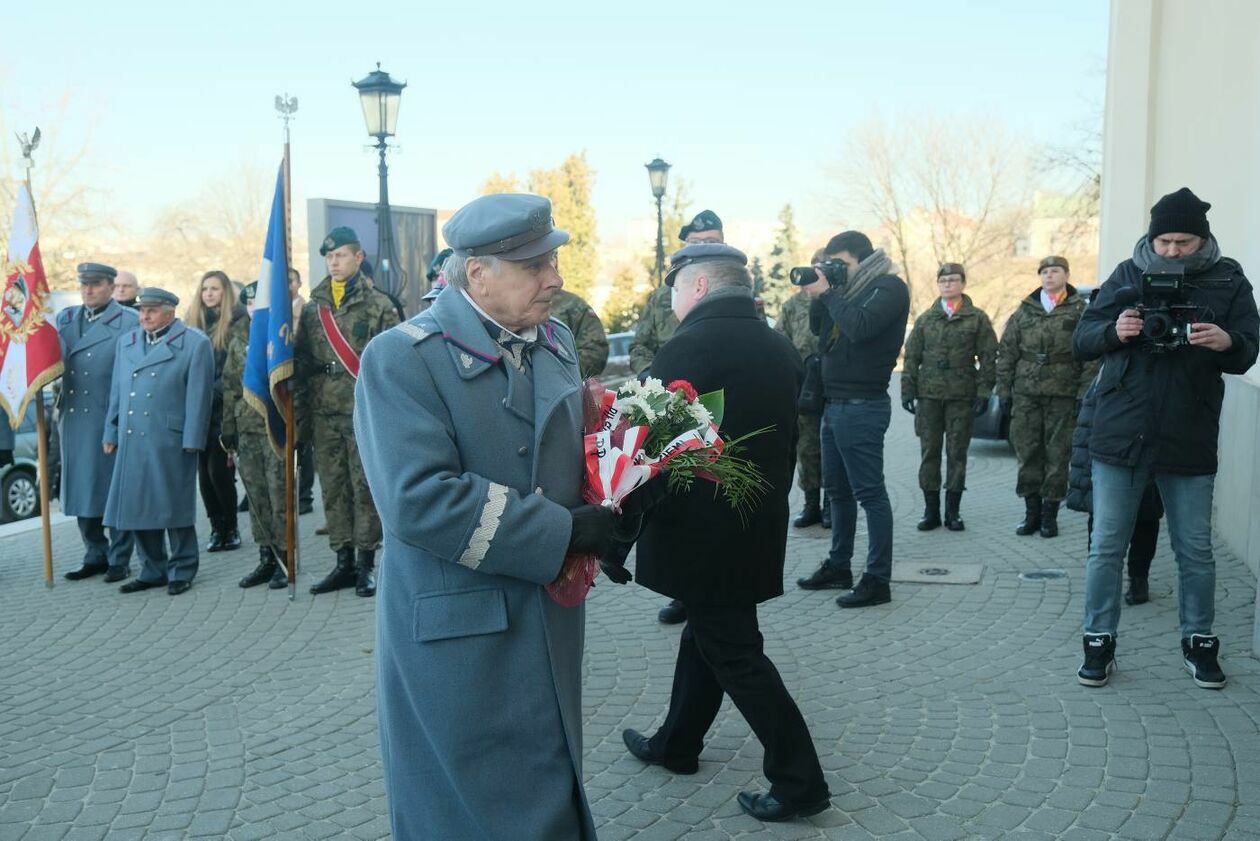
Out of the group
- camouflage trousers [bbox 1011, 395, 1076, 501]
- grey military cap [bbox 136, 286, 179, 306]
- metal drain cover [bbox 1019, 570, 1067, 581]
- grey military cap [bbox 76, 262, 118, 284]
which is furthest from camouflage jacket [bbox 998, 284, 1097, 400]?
grey military cap [bbox 76, 262, 118, 284]

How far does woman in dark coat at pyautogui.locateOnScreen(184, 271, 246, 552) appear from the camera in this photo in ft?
29.9

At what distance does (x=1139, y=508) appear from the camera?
244 inches

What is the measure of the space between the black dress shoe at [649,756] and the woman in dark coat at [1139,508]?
2567 mm

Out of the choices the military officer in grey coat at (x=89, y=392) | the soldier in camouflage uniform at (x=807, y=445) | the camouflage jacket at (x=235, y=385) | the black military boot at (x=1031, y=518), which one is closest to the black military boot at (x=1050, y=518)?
the black military boot at (x=1031, y=518)

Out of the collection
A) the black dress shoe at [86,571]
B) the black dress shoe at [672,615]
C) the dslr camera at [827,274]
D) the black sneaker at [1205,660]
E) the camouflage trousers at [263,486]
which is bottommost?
the black dress shoe at [86,571]

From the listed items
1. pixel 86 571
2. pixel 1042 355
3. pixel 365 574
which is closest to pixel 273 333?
pixel 365 574

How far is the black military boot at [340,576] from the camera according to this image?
785 centimetres

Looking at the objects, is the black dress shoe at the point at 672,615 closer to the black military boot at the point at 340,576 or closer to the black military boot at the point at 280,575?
the black military boot at the point at 340,576

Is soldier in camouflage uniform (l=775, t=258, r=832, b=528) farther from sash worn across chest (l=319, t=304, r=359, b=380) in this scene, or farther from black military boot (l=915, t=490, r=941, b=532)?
sash worn across chest (l=319, t=304, r=359, b=380)

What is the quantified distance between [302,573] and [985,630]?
15.5ft

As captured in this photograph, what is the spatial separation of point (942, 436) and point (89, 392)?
6.61 meters

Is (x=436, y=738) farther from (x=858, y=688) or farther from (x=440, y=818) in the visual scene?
(x=858, y=688)

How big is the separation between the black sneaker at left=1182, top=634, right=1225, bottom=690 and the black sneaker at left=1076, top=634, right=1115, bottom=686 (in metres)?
0.37

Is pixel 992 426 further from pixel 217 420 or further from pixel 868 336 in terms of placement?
pixel 217 420
